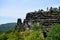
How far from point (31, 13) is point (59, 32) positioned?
6493 centimetres

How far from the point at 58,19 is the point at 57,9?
692 inches

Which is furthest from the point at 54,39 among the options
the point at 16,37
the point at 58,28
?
the point at 16,37

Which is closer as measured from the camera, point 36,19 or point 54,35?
point 54,35

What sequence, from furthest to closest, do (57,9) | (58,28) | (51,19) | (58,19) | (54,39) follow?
1. (57,9)
2. (51,19)
3. (58,19)
4. (58,28)
5. (54,39)

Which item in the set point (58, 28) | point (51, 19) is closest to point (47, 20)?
point (51, 19)

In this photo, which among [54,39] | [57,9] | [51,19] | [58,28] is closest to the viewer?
[54,39]

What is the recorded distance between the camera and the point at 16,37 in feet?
203

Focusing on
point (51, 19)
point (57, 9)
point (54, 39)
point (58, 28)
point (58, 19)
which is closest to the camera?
point (54, 39)

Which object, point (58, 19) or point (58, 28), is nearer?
point (58, 28)

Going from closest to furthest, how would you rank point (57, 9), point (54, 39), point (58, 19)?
point (54, 39)
point (58, 19)
point (57, 9)

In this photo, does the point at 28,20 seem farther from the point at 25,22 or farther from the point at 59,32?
the point at 59,32

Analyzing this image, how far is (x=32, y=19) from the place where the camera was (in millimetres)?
116562

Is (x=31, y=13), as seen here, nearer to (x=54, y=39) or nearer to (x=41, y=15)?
(x=41, y=15)

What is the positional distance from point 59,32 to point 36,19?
2179 inches
